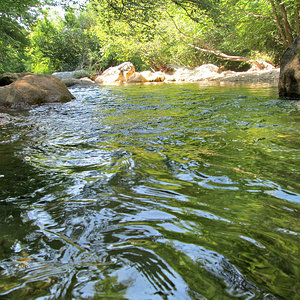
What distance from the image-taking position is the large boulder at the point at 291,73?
20.9 feet

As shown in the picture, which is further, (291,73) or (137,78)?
(137,78)

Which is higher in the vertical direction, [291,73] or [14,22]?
[14,22]

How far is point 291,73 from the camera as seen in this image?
644 centimetres

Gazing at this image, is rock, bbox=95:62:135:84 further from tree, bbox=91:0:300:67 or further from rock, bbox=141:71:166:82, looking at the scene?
tree, bbox=91:0:300:67

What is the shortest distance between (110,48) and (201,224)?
2535 centimetres

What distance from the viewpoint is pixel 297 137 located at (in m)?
2.96

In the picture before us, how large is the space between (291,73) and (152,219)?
22.4ft

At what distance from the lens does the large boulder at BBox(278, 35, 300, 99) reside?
6.38m

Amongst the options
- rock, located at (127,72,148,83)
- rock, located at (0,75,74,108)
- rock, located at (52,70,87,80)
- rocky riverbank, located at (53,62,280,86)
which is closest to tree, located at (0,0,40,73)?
rock, located at (0,75,74,108)

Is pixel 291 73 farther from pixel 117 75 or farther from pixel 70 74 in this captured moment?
pixel 70 74

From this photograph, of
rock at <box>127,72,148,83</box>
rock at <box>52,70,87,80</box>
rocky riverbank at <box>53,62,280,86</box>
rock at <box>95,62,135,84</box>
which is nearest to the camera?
rocky riverbank at <box>53,62,280,86</box>

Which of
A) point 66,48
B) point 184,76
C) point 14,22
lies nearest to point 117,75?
point 184,76

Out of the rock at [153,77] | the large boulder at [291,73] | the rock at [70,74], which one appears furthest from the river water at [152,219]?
the rock at [70,74]

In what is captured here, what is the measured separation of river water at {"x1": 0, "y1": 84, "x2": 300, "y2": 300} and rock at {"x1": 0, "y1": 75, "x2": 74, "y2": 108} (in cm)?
532
